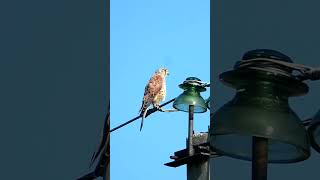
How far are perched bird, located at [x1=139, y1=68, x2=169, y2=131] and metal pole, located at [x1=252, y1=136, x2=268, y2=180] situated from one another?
4.33m

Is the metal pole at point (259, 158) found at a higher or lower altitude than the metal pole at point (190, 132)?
higher

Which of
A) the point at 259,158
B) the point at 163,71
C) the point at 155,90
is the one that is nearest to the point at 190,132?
the point at 155,90

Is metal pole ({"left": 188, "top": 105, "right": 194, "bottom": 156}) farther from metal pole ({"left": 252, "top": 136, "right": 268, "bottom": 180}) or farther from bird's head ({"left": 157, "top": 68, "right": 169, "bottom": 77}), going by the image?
metal pole ({"left": 252, "top": 136, "right": 268, "bottom": 180})

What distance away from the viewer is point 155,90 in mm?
6715

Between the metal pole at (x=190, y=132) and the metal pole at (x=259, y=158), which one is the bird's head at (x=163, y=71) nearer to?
the metal pole at (x=190, y=132)

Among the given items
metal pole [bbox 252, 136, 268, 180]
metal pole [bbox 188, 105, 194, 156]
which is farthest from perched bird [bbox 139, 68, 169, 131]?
metal pole [bbox 252, 136, 268, 180]

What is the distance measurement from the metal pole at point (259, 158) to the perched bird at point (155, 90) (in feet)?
14.2

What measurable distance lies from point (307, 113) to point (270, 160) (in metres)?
0.21

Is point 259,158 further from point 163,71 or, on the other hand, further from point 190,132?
point 163,71

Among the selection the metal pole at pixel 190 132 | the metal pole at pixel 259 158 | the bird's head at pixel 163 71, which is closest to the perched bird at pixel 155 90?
the bird's head at pixel 163 71

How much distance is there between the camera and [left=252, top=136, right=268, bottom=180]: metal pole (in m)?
1.18

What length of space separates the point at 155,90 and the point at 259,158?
18.1 ft

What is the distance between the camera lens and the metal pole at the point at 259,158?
1178 mm

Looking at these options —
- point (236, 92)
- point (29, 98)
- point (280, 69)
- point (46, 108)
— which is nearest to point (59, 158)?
point (46, 108)
